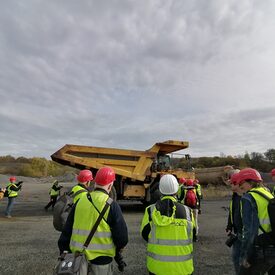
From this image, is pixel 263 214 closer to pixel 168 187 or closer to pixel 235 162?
pixel 168 187

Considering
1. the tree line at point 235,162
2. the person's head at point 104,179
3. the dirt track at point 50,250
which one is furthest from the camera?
the tree line at point 235,162

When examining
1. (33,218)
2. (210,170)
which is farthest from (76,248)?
(210,170)

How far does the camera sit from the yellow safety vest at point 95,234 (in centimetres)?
315

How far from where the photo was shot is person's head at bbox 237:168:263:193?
12.0ft

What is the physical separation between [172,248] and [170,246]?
0.03m

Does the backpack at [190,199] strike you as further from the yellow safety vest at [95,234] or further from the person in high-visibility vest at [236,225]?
the yellow safety vest at [95,234]

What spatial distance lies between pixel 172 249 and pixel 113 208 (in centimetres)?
73

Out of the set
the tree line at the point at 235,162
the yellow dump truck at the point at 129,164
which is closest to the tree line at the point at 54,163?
the tree line at the point at 235,162

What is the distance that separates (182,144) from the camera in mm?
14273

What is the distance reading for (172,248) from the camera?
3.26 meters

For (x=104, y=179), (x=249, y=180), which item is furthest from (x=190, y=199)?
(x=104, y=179)

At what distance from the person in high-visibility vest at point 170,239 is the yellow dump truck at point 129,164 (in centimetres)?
921

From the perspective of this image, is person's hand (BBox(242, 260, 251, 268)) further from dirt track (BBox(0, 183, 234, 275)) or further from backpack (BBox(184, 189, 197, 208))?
backpack (BBox(184, 189, 197, 208))

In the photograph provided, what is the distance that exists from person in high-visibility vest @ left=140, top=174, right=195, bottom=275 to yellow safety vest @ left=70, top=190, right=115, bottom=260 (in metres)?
0.44
